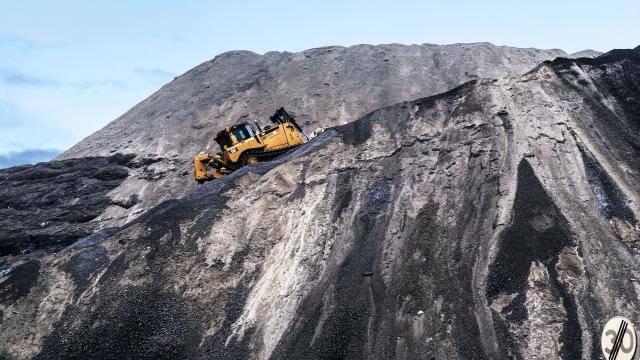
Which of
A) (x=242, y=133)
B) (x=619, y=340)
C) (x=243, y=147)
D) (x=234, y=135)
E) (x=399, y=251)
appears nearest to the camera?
(x=619, y=340)

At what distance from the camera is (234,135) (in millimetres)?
21000

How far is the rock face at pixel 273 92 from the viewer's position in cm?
3086

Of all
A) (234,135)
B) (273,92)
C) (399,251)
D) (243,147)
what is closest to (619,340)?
(399,251)

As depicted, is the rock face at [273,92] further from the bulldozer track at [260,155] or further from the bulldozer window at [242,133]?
the bulldozer track at [260,155]

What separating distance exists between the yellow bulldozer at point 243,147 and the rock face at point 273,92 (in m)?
5.80

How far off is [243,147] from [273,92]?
15.7 metres

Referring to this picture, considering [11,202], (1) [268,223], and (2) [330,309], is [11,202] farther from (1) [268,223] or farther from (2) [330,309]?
(2) [330,309]

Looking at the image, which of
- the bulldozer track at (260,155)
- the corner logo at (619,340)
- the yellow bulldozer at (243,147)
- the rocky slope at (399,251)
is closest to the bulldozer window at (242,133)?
the yellow bulldozer at (243,147)

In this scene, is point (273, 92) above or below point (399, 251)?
above

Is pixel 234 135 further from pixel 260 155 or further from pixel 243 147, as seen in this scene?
pixel 260 155

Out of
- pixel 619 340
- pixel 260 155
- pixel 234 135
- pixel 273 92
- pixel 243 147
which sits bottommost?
pixel 619 340

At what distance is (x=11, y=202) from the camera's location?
86.1 feet

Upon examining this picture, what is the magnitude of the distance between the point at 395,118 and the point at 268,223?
5.31m

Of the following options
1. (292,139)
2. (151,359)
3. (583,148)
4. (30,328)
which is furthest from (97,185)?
(583,148)
